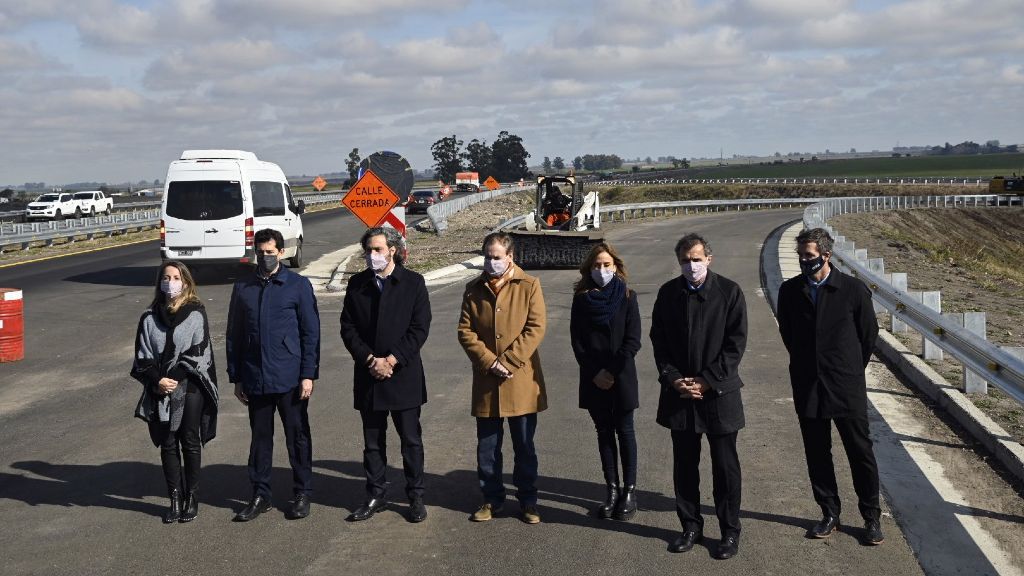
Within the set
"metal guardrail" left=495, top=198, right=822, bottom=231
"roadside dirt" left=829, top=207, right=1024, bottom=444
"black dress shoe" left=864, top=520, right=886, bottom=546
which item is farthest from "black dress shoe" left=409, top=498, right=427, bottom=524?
"metal guardrail" left=495, top=198, right=822, bottom=231

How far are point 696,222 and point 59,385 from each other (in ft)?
128

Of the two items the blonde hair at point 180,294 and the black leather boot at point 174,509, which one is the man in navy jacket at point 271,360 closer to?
the blonde hair at point 180,294

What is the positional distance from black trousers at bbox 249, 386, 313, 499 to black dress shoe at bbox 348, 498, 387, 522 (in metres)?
0.38

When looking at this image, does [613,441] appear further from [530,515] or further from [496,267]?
[496,267]

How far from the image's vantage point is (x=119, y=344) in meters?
14.9

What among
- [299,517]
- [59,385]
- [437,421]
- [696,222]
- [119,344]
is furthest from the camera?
[696,222]

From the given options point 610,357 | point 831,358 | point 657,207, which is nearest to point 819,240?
point 831,358

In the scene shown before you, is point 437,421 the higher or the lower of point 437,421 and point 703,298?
the lower

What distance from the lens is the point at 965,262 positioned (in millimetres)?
33469

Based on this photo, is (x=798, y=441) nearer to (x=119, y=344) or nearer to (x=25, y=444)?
(x=25, y=444)

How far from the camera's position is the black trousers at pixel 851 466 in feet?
20.7

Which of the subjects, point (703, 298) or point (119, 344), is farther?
point (119, 344)

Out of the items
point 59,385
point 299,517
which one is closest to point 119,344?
point 59,385

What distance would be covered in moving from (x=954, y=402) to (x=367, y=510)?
17.1ft
